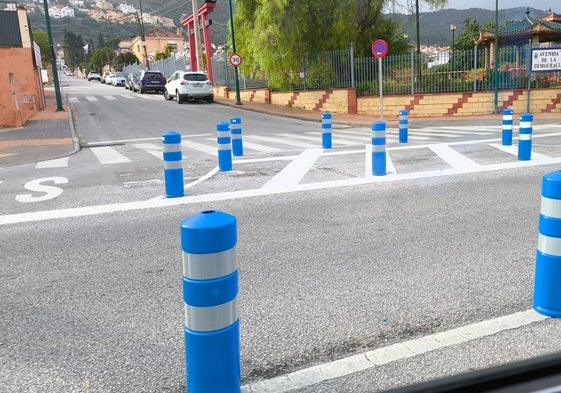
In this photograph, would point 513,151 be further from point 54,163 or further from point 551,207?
point 54,163

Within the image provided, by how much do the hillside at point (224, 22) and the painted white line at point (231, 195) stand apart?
1645 cm

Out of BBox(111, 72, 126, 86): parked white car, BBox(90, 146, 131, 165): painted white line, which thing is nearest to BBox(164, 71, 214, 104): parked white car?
BBox(90, 146, 131, 165): painted white line

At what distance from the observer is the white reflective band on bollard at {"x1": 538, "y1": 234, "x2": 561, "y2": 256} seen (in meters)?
3.41

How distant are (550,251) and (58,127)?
19.0m

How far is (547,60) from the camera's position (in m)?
18.7

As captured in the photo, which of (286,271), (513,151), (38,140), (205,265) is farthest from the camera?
(38,140)

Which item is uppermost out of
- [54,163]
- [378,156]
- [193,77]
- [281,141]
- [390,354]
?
[193,77]

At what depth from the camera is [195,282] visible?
245 centimetres

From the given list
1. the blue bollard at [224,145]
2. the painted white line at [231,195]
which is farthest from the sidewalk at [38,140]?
the painted white line at [231,195]

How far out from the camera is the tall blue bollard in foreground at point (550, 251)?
3359 mm

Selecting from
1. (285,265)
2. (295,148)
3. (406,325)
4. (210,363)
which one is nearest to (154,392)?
(210,363)

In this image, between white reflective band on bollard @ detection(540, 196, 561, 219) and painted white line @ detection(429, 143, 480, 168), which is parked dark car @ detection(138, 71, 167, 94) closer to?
painted white line @ detection(429, 143, 480, 168)

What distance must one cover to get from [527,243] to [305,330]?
2872mm

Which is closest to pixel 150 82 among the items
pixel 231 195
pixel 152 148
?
pixel 152 148
